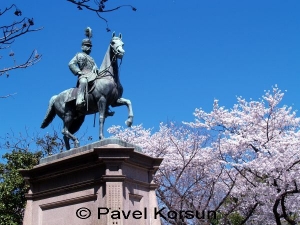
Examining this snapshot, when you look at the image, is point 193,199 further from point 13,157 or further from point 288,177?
point 13,157

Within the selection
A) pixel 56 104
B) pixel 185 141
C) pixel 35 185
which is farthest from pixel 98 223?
pixel 185 141

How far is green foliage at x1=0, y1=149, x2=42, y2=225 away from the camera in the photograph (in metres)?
18.4

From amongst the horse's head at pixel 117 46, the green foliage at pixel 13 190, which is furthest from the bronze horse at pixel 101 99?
the green foliage at pixel 13 190

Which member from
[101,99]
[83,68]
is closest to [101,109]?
[101,99]

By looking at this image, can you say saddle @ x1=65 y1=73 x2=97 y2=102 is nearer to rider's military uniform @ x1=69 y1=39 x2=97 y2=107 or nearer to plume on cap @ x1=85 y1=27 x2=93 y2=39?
rider's military uniform @ x1=69 y1=39 x2=97 y2=107

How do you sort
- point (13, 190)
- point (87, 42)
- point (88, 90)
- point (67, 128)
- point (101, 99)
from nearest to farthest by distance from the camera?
point (101, 99) → point (88, 90) → point (67, 128) → point (87, 42) → point (13, 190)

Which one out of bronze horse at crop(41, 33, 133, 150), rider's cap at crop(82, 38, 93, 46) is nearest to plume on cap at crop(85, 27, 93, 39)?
rider's cap at crop(82, 38, 93, 46)

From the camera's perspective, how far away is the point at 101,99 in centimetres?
966

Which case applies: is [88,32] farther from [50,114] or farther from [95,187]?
[95,187]

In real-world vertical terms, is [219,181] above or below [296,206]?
above

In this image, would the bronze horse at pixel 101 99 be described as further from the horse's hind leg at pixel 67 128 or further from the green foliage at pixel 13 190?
the green foliage at pixel 13 190

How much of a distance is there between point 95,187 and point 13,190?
1173 centimetres

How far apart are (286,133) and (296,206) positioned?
4104 millimetres

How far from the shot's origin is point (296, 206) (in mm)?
19891
